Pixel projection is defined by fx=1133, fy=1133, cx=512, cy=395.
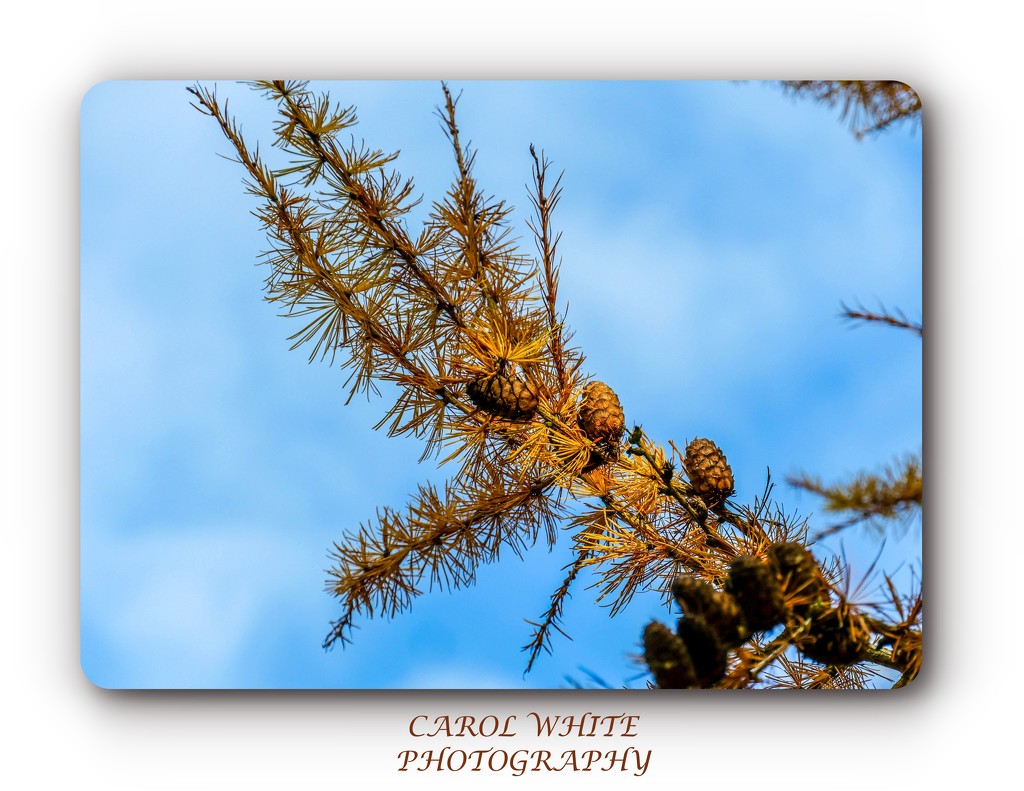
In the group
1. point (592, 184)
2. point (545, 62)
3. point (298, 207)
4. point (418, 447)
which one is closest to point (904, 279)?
point (592, 184)

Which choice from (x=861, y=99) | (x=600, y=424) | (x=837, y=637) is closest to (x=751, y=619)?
(x=837, y=637)

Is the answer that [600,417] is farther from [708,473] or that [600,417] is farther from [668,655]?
[668,655]

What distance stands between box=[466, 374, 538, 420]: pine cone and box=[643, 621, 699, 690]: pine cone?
251mm

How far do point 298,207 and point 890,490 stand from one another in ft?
2.38

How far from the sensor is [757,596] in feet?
3.48

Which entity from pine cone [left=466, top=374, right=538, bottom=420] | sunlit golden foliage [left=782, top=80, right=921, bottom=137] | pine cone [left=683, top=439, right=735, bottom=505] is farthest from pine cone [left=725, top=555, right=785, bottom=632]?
sunlit golden foliage [left=782, top=80, right=921, bottom=137]

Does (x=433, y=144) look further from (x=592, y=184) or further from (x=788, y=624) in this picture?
(x=788, y=624)

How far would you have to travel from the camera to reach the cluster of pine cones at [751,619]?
3.49 feet

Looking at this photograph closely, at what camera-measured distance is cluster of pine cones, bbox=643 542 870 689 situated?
106 centimetres

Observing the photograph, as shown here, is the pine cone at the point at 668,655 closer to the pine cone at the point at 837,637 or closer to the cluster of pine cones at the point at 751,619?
the cluster of pine cones at the point at 751,619

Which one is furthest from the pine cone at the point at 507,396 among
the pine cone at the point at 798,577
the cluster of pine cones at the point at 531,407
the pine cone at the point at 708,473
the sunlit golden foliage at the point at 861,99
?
the sunlit golden foliage at the point at 861,99

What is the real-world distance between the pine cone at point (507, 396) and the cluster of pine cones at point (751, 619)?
0.23 meters

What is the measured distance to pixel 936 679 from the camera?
1276 mm

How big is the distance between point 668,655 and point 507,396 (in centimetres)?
30
